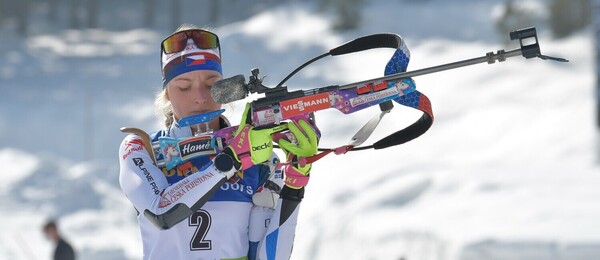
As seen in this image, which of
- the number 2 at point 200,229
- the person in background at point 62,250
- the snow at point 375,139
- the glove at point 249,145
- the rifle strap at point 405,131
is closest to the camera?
the glove at point 249,145

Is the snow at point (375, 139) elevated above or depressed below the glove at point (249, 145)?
above

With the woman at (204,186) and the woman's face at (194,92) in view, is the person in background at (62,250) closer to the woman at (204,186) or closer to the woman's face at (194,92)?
the woman at (204,186)

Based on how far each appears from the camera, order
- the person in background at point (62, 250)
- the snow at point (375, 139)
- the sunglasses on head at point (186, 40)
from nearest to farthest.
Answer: the sunglasses on head at point (186, 40), the person in background at point (62, 250), the snow at point (375, 139)

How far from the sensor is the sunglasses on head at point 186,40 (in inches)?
178

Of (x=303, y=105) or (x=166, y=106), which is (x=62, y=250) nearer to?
(x=166, y=106)

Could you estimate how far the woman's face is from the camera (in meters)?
4.45

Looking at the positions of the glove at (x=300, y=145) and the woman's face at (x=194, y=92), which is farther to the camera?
the woman's face at (x=194, y=92)

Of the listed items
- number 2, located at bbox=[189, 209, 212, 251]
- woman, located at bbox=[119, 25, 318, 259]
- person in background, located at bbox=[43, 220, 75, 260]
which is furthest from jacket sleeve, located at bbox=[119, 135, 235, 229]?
person in background, located at bbox=[43, 220, 75, 260]

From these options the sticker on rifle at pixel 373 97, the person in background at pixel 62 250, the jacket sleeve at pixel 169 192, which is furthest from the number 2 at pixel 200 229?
the person in background at pixel 62 250

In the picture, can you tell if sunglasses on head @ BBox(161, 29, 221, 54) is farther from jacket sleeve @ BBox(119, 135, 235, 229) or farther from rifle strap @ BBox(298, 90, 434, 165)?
rifle strap @ BBox(298, 90, 434, 165)

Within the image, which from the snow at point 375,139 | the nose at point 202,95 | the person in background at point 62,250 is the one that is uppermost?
the snow at point 375,139

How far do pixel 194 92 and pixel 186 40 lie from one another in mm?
219

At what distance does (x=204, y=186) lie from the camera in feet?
13.5

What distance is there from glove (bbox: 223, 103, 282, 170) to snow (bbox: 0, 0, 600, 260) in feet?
8.51
